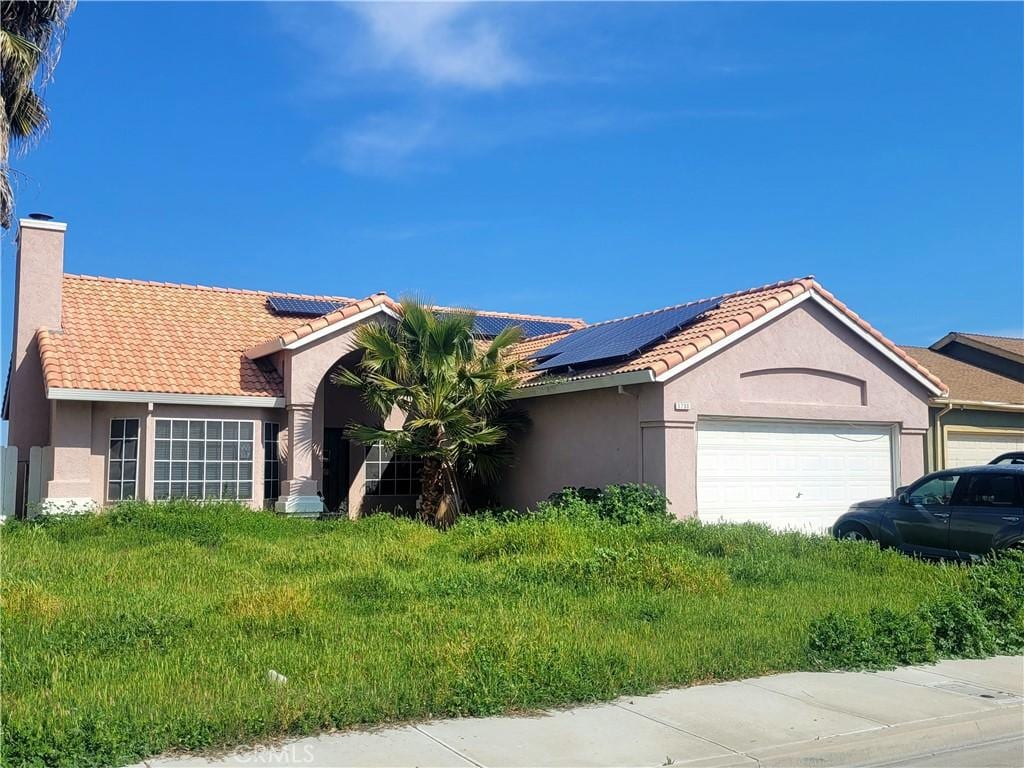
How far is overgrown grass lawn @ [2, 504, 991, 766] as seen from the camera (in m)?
6.70

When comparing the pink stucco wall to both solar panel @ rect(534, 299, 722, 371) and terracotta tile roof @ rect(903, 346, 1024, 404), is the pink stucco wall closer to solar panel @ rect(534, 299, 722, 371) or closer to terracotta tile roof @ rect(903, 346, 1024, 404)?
solar panel @ rect(534, 299, 722, 371)

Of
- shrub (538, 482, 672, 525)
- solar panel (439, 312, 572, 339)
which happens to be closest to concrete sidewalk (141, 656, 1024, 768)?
shrub (538, 482, 672, 525)

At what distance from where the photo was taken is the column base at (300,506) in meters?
17.9

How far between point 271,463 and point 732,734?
13.6 m

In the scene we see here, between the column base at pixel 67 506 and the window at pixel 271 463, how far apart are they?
320 centimetres

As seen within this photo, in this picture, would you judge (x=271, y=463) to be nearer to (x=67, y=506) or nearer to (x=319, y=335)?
(x=319, y=335)

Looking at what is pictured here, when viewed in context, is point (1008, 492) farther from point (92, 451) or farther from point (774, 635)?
point (92, 451)

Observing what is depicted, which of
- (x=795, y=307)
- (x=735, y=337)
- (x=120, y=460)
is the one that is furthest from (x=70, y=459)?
(x=795, y=307)

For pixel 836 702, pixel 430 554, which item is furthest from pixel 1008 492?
pixel 430 554

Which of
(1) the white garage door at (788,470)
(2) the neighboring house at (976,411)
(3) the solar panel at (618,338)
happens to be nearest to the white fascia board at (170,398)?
(3) the solar panel at (618,338)

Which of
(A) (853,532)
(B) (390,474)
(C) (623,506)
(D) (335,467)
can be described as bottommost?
(A) (853,532)

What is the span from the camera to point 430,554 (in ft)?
45.1

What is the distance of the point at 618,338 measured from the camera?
19156mm

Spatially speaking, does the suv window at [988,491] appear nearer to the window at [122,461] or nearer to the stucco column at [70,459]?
the window at [122,461]
